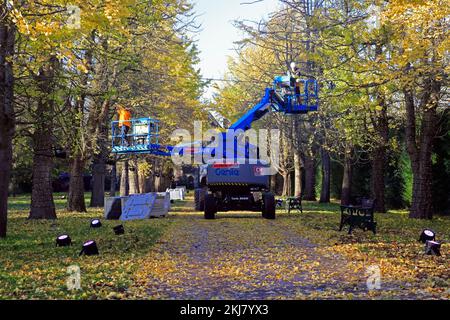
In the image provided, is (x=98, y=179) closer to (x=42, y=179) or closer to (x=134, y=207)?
(x=134, y=207)

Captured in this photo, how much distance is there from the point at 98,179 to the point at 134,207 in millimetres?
8820

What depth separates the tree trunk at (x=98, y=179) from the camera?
30.5m

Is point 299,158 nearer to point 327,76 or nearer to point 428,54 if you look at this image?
point 327,76

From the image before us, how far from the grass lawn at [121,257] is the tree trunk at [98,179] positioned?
1177 cm

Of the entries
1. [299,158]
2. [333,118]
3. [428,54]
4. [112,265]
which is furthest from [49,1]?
[299,158]

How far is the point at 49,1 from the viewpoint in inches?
522

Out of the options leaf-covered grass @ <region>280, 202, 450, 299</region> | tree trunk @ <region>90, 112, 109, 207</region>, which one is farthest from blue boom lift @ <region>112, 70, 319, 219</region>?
leaf-covered grass @ <region>280, 202, 450, 299</region>

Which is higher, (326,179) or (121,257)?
(326,179)

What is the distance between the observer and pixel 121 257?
1133cm

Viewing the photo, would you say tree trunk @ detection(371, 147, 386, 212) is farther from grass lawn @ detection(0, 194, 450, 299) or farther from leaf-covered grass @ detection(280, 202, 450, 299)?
grass lawn @ detection(0, 194, 450, 299)

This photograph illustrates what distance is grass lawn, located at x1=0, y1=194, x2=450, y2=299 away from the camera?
26.8 ft

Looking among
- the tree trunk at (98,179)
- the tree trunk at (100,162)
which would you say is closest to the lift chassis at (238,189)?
the tree trunk at (100,162)

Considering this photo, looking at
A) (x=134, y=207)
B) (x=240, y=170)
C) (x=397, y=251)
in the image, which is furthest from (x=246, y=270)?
(x=134, y=207)

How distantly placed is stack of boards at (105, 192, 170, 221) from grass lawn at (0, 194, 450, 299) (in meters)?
3.97
